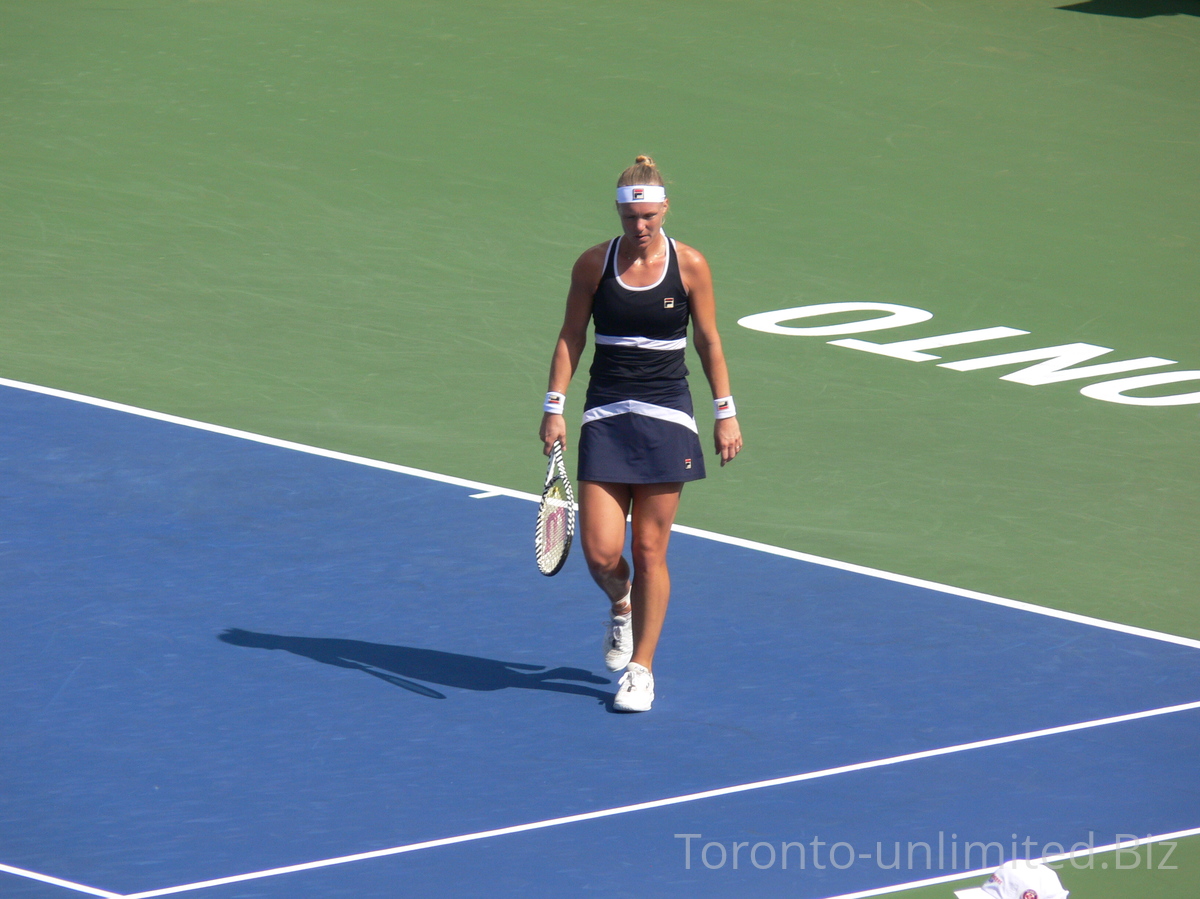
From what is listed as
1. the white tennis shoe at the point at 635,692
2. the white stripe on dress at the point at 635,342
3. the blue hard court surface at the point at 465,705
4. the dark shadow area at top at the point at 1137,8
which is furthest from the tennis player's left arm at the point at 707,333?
the dark shadow area at top at the point at 1137,8

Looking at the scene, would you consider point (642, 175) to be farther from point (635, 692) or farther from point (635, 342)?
point (635, 692)

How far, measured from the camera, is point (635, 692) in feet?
26.7

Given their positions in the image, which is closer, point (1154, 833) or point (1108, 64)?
point (1154, 833)

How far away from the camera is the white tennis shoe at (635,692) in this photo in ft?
26.7

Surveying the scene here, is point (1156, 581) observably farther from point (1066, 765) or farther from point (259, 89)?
point (259, 89)

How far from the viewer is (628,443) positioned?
8.06 meters

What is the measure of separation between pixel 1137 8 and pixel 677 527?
14.2m

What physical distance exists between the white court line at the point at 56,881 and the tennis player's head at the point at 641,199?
3210mm

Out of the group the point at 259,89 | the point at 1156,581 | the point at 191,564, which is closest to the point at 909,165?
the point at 259,89

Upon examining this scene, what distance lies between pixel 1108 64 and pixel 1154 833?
1493 cm

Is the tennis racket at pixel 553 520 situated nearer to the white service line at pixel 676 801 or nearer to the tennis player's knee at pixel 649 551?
the tennis player's knee at pixel 649 551

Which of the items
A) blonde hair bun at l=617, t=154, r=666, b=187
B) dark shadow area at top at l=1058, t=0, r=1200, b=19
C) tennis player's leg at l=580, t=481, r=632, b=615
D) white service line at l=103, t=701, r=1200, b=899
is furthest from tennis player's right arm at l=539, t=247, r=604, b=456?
dark shadow area at top at l=1058, t=0, r=1200, b=19

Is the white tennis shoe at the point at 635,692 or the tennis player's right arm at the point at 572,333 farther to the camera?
the white tennis shoe at the point at 635,692

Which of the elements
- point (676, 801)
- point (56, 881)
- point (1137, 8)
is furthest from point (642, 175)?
point (1137, 8)
